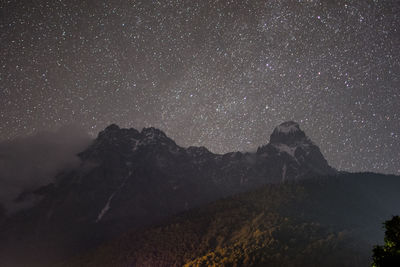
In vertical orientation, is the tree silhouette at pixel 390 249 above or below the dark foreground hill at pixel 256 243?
above

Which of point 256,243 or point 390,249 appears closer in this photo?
point 390,249

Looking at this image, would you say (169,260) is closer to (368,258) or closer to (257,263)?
(257,263)

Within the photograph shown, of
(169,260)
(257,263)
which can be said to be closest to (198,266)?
(257,263)

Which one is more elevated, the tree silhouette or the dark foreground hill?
the tree silhouette

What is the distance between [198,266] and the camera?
441ft

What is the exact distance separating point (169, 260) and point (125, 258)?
123 ft

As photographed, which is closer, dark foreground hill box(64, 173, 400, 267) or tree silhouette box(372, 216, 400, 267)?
tree silhouette box(372, 216, 400, 267)

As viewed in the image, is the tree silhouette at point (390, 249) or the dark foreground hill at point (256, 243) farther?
the dark foreground hill at point (256, 243)

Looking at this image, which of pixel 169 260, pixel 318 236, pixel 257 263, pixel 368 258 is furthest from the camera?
pixel 169 260

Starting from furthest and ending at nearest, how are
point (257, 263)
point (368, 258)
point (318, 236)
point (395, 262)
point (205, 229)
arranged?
point (205, 229)
point (318, 236)
point (368, 258)
point (257, 263)
point (395, 262)

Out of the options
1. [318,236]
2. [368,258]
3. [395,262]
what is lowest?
[368,258]

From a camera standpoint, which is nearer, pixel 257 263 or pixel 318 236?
pixel 257 263

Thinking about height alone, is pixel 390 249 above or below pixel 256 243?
above

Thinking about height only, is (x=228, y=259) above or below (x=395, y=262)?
below
